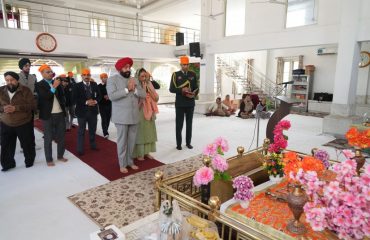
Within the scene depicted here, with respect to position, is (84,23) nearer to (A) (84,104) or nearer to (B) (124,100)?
(A) (84,104)

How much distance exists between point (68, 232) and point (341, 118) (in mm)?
5858

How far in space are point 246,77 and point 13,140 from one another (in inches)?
427

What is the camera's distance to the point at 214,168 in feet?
6.02

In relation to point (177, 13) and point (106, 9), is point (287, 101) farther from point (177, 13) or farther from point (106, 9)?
point (106, 9)

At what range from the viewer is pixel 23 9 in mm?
9609

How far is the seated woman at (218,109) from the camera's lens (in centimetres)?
858

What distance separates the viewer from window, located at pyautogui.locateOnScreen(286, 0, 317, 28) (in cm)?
770

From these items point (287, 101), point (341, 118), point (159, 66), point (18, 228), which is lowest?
point (18, 228)

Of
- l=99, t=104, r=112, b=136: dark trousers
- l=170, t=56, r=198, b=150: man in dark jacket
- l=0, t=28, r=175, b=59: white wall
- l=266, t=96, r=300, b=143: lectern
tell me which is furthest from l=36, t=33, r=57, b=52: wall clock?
l=266, t=96, r=300, b=143: lectern

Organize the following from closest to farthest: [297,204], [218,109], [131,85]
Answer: [297,204] → [131,85] → [218,109]

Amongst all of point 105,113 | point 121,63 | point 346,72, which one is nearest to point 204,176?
point 121,63

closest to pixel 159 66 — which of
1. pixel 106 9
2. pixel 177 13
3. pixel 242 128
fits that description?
pixel 177 13

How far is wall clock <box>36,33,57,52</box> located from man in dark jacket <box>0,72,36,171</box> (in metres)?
3.61

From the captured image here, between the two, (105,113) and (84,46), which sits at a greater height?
(84,46)
